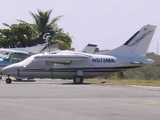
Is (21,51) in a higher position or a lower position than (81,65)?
higher

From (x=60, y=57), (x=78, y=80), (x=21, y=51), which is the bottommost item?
(x=78, y=80)

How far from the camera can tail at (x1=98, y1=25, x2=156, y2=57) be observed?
39000 millimetres

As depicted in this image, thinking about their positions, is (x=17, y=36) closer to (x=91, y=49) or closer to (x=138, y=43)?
(x=91, y=49)

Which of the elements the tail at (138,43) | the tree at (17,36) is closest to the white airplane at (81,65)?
the tail at (138,43)

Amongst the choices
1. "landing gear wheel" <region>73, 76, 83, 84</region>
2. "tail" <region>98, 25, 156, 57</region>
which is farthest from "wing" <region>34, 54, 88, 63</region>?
"tail" <region>98, 25, 156, 57</region>

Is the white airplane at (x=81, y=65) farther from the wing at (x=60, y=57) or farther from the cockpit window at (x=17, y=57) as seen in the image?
the cockpit window at (x=17, y=57)

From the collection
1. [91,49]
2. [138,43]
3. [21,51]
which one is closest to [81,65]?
[91,49]

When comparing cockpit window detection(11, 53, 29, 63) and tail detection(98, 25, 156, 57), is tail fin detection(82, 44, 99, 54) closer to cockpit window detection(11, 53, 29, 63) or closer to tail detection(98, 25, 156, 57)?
tail detection(98, 25, 156, 57)

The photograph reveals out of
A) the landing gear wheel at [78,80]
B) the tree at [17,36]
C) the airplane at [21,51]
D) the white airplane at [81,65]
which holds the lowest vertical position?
the landing gear wheel at [78,80]

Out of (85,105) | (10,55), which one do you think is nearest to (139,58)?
(10,55)

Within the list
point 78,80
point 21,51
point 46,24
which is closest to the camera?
point 78,80

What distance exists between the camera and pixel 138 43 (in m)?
39.2

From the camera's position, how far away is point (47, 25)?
209 ft

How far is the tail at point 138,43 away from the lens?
128 feet
